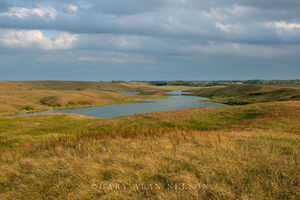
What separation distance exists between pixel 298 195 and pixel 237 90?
176679mm

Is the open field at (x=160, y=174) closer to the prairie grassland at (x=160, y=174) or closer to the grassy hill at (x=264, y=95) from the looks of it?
the prairie grassland at (x=160, y=174)

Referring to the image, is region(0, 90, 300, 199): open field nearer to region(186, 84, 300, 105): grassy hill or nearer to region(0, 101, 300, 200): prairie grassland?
region(0, 101, 300, 200): prairie grassland

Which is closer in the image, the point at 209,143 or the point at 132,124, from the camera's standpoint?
the point at 209,143

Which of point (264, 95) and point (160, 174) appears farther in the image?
point (264, 95)

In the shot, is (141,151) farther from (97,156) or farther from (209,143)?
(209,143)

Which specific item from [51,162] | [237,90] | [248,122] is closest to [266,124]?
[248,122]

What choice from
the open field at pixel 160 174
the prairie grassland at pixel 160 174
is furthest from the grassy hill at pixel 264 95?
the prairie grassland at pixel 160 174

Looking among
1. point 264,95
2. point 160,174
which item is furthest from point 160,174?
point 264,95

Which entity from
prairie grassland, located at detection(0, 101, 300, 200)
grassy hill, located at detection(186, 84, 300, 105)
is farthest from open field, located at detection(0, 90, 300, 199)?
grassy hill, located at detection(186, 84, 300, 105)

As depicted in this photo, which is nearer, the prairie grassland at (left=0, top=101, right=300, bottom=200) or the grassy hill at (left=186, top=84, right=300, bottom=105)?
the prairie grassland at (left=0, top=101, right=300, bottom=200)

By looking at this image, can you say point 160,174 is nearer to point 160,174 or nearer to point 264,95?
point 160,174

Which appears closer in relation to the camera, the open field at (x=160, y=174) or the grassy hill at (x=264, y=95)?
the open field at (x=160, y=174)

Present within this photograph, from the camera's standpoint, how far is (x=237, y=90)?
170 m

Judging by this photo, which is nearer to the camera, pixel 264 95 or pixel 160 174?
pixel 160 174
